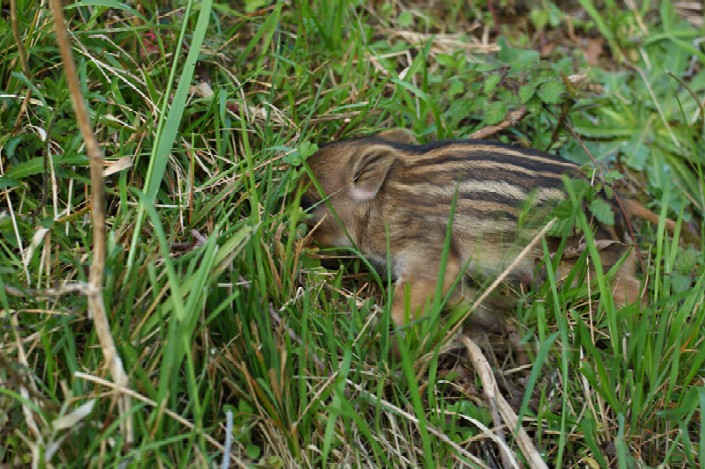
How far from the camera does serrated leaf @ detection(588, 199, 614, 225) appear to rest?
4152 millimetres

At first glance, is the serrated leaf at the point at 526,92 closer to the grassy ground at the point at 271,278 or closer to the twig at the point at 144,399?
the grassy ground at the point at 271,278

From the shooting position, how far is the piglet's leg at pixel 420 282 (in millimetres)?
4133

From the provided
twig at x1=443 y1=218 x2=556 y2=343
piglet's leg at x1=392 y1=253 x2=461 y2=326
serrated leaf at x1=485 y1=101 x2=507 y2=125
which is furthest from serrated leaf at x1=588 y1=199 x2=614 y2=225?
serrated leaf at x1=485 y1=101 x2=507 y2=125

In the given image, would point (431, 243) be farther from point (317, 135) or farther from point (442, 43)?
point (442, 43)

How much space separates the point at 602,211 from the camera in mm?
4160

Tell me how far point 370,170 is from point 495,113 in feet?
2.97

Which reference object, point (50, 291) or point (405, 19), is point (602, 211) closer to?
point (405, 19)

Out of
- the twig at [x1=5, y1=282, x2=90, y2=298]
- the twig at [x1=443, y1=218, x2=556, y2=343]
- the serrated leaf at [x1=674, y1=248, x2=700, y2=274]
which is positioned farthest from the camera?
the serrated leaf at [x1=674, y1=248, x2=700, y2=274]

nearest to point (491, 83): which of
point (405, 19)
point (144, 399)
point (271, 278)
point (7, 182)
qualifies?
point (405, 19)

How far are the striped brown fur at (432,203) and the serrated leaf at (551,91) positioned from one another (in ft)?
1.45

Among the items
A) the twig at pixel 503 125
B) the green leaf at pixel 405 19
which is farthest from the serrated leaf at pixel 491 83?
the green leaf at pixel 405 19

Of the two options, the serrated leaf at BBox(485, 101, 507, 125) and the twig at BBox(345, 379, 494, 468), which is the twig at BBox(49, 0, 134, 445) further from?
the serrated leaf at BBox(485, 101, 507, 125)

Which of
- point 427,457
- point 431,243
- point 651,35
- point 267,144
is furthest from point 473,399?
point 651,35

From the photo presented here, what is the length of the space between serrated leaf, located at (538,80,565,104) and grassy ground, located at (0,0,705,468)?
0.7 inches
